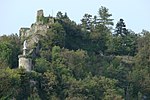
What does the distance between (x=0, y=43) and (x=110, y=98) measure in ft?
32.3

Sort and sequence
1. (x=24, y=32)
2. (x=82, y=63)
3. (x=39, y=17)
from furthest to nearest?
1. (x=24, y=32)
2. (x=39, y=17)
3. (x=82, y=63)

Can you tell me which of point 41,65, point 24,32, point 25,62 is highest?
point 24,32

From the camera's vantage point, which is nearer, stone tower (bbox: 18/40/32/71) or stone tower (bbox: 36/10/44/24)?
stone tower (bbox: 18/40/32/71)

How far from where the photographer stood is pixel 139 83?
69312 mm

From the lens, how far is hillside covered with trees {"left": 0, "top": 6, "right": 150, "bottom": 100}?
6231cm

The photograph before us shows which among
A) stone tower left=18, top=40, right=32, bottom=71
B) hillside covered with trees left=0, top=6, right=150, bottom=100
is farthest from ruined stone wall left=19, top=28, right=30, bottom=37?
stone tower left=18, top=40, right=32, bottom=71

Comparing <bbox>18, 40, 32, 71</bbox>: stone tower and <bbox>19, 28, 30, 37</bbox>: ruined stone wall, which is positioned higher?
<bbox>19, 28, 30, 37</bbox>: ruined stone wall

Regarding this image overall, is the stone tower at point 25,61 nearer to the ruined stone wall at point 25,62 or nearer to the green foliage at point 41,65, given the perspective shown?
the ruined stone wall at point 25,62

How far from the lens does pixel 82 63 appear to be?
67875 millimetres

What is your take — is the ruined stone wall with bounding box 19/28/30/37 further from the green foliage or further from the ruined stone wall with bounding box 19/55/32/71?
the ruined stone wall with bounding box 19/55/32/71

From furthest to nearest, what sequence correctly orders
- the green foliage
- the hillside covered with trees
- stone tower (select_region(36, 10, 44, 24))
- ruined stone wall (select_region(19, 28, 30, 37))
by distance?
ruined stone wall (select_region(19, 28, 30, 37))
stone tower (select_region(36, 10, 44, 24))
the green foliage
the hillside covered with trees

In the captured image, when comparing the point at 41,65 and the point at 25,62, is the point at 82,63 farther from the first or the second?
the point at 25,62

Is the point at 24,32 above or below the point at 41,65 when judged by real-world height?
above

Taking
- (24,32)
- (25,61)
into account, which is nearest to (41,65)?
(25,61)
